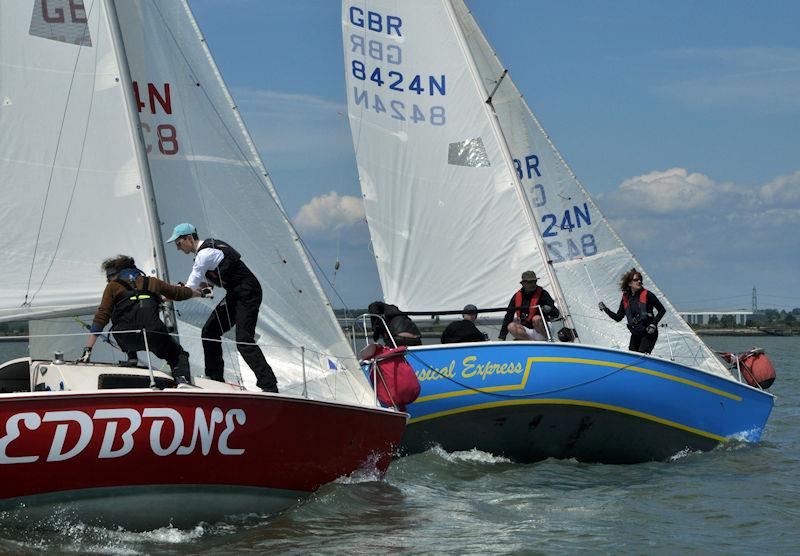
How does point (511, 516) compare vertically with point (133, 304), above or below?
below

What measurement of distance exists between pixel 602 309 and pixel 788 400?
40.5 ft

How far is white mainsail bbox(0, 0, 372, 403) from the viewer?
33.6 feet

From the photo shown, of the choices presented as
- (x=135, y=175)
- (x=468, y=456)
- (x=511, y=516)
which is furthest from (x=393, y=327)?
(x=135, y=175)

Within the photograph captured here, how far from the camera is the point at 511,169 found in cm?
1652

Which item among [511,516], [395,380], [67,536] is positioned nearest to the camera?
[67,536]

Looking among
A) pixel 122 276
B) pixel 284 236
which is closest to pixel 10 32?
pixel 122 276

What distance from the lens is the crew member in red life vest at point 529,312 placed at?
15133mm

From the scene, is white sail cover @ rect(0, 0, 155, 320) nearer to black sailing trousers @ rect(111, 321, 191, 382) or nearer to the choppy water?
black sailing trousers @ rect(111, 321, 191, 382)

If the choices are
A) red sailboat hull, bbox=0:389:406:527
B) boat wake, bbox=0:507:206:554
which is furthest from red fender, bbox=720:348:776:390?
boat wake, bbox=0:507:206:554

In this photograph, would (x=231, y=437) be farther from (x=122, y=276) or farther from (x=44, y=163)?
(x=44, y=163)

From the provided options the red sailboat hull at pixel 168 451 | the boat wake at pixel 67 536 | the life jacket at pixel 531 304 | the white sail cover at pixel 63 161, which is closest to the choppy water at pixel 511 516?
the boat wake at pixel 67 536

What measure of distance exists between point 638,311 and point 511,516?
202 inches

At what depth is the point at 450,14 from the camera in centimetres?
1723

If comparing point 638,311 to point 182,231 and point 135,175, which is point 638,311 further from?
point 135,175
